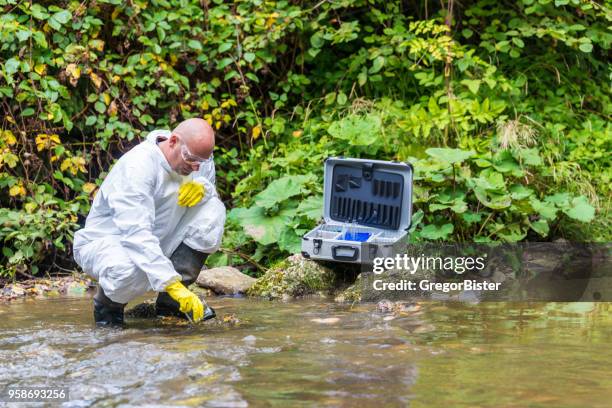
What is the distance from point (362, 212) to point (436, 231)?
20.6 inches

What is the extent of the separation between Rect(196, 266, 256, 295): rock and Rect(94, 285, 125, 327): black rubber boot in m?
1.22

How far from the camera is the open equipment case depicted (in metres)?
5.45

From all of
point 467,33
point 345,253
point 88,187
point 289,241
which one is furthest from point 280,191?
point 467,33

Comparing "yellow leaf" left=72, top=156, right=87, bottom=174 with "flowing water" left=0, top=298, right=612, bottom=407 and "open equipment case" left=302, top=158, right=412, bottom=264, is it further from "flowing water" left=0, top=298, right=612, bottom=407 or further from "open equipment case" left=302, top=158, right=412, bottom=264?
"open equipment case" left=302, top=158, right=412, bottom=264

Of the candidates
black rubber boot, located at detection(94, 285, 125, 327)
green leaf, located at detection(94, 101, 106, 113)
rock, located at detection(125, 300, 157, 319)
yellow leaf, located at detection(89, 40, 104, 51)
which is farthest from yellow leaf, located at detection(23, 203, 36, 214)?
black rubber boot, located at detection(94, 285, 125, 327)

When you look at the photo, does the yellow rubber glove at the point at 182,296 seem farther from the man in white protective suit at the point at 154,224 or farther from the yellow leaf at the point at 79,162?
the yellow leaf at the point at 79,162

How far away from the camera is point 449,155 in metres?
6.02

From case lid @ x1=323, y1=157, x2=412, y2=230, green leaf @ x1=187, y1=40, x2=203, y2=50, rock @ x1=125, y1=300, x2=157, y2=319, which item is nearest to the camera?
rock @ x1=125, y1=300, x2=157, y2=319

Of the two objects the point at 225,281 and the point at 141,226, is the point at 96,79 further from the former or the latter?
the point at 141,226

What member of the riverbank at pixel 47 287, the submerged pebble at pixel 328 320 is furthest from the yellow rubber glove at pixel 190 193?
the riverbank at pixel 47 287

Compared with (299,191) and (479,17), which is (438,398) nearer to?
(299,191)

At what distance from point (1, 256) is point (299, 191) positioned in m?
2.15

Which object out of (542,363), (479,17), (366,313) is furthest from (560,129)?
(542,363)

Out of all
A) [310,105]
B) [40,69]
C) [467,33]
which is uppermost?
[467,33]
